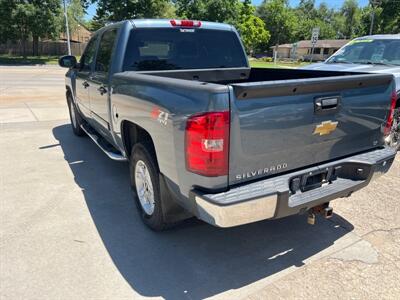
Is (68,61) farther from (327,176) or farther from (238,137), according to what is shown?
(327,176)

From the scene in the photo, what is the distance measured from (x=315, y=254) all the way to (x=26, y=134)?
647cm

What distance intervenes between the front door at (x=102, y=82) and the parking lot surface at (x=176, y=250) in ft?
2.96

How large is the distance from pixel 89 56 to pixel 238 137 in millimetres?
4054

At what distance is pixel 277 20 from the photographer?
87875 millimetres

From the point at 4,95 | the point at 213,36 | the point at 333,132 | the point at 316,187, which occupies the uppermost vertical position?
the point at 213,36

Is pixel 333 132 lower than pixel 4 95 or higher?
higher

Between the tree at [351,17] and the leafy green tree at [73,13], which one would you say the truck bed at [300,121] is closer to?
the leafy green tree at [73,13]

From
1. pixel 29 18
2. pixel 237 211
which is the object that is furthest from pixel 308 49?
pixel 237 211

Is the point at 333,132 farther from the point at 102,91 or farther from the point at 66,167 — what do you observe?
the point at 66,167

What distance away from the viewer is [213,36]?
16.1 feet

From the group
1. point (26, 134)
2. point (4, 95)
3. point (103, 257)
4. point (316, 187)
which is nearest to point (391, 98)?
point (316, 187)

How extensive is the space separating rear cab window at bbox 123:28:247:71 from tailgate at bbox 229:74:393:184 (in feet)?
7.03

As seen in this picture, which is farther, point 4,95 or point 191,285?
point 4,95

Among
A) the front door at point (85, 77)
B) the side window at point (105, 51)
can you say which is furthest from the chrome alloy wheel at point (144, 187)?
the front door at point (85, 77)
